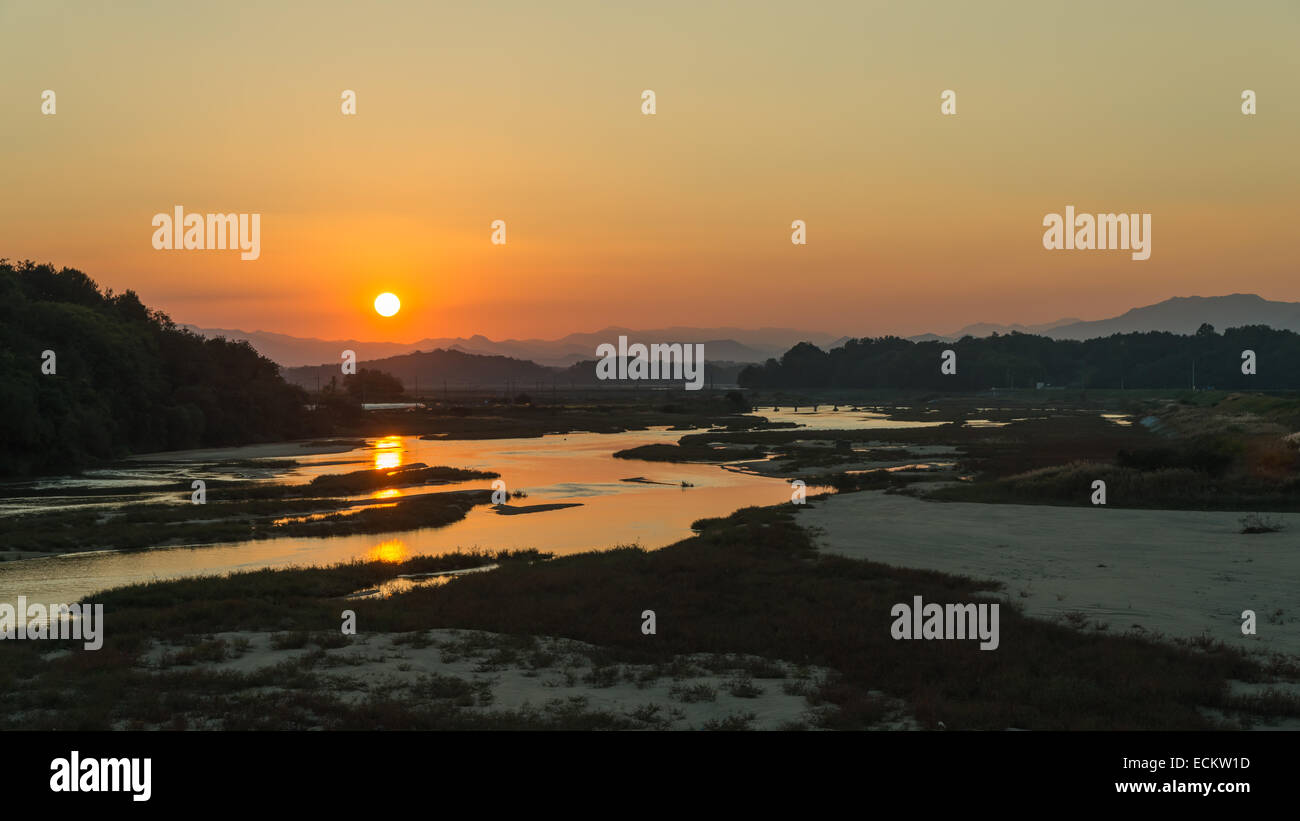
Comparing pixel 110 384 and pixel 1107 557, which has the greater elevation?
pixel 110 384

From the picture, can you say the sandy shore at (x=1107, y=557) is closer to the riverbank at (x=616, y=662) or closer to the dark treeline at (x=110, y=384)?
the riverbank at (x=616, y=662)

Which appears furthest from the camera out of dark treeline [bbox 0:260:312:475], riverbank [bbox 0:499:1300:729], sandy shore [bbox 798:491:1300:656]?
dark treeline [bbox 0:260:312:475]

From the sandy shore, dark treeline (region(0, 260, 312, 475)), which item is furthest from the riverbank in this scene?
dark treeline (region(0, 260, 312, 475))

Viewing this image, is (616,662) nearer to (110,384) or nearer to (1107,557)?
(1107,557)

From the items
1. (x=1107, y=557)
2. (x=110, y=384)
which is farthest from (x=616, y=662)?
(x=110, y=384)

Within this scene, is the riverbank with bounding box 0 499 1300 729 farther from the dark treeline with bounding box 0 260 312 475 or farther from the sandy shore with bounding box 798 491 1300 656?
the dark treeline with bounding box 0 260 312 475
